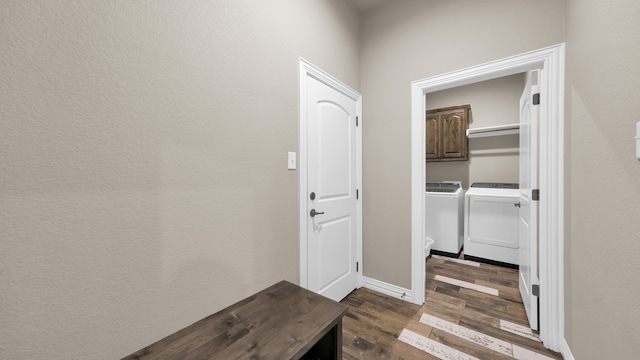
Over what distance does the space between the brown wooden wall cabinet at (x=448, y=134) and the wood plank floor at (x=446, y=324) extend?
6.12 ft

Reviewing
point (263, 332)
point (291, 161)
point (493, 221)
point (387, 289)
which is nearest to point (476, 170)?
point (493, 221)

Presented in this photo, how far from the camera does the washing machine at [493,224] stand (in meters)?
2.84

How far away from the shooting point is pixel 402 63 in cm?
219

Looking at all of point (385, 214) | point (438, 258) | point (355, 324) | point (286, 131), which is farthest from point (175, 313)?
point (438, 258)

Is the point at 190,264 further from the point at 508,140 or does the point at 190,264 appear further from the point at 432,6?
the point at 508,140

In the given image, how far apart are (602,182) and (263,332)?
5.72 feet

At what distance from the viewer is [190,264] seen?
107cm

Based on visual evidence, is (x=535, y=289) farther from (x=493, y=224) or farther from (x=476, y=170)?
(x=476, y=170)

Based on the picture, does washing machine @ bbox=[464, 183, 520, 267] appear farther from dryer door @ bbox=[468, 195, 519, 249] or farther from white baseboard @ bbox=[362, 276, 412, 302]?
white baseboard @ bbox=[362, 276, 412, 302]

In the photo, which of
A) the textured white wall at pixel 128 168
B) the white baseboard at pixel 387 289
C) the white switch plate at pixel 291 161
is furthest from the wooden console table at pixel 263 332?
the white baseboard at pixel 387 289

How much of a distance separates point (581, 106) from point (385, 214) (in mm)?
1534

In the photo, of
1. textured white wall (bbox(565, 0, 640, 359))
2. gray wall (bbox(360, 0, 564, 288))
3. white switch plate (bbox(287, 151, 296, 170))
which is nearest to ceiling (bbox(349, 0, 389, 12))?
gray wall (bbox(360, 0, 564, 288))

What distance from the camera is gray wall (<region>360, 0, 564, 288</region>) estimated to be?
1738mm

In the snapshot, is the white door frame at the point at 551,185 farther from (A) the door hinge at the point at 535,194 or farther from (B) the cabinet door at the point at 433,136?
(B) the cabinet door at the point at 433,136
